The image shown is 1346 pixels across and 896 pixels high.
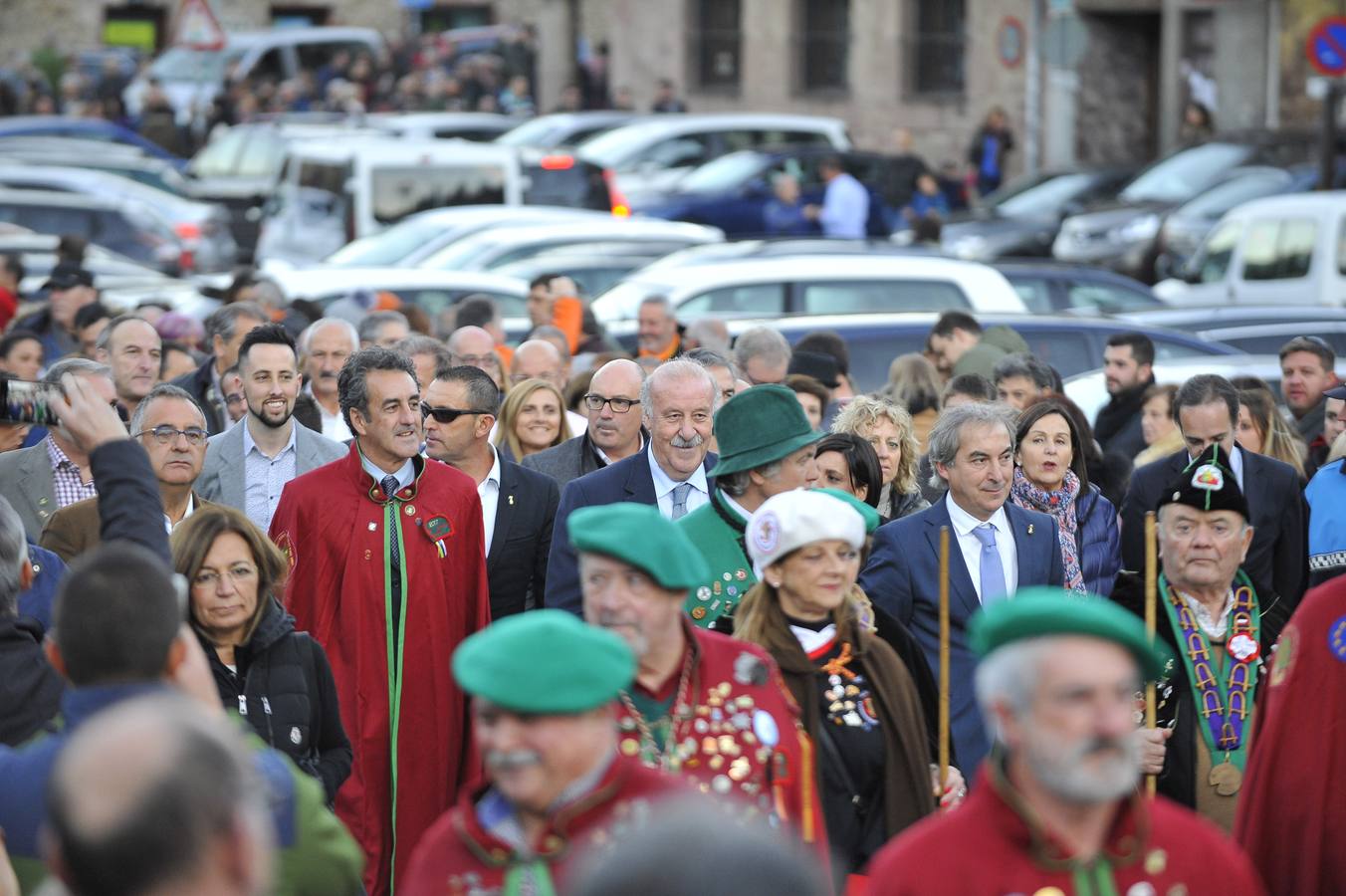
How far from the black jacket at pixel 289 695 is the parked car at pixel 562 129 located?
26.5 meters

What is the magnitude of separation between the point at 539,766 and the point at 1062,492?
5.60 metres

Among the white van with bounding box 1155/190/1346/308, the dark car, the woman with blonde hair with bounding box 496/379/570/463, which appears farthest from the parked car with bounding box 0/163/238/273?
the woman with blonde hair with bounding box 496/379/570/463

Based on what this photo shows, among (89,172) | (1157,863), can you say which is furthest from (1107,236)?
(1157,863)

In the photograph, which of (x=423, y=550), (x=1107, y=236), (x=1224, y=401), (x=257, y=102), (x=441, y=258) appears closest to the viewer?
(x=423, y=550)

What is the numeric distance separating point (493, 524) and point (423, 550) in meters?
0.88

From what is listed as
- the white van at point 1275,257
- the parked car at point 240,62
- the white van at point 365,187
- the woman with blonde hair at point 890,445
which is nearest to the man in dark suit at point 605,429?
the woman with blonde hair at point 890,445

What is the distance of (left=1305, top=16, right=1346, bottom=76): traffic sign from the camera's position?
22000 mm

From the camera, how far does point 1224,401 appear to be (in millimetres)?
9797

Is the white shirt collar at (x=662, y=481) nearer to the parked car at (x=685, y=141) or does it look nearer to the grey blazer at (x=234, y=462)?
the grey blazer at (x=234, y=462)

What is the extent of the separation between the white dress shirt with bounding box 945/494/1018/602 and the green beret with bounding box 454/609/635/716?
3.86 meters

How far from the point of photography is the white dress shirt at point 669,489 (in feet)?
27.9

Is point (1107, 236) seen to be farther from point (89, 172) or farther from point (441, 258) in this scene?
point (89, 172)

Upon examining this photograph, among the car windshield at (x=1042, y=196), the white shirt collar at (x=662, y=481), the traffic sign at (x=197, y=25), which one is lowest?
the white shirt collar at (x=662, y=481)

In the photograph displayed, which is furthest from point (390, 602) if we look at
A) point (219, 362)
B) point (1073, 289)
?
point (1073, 289)
